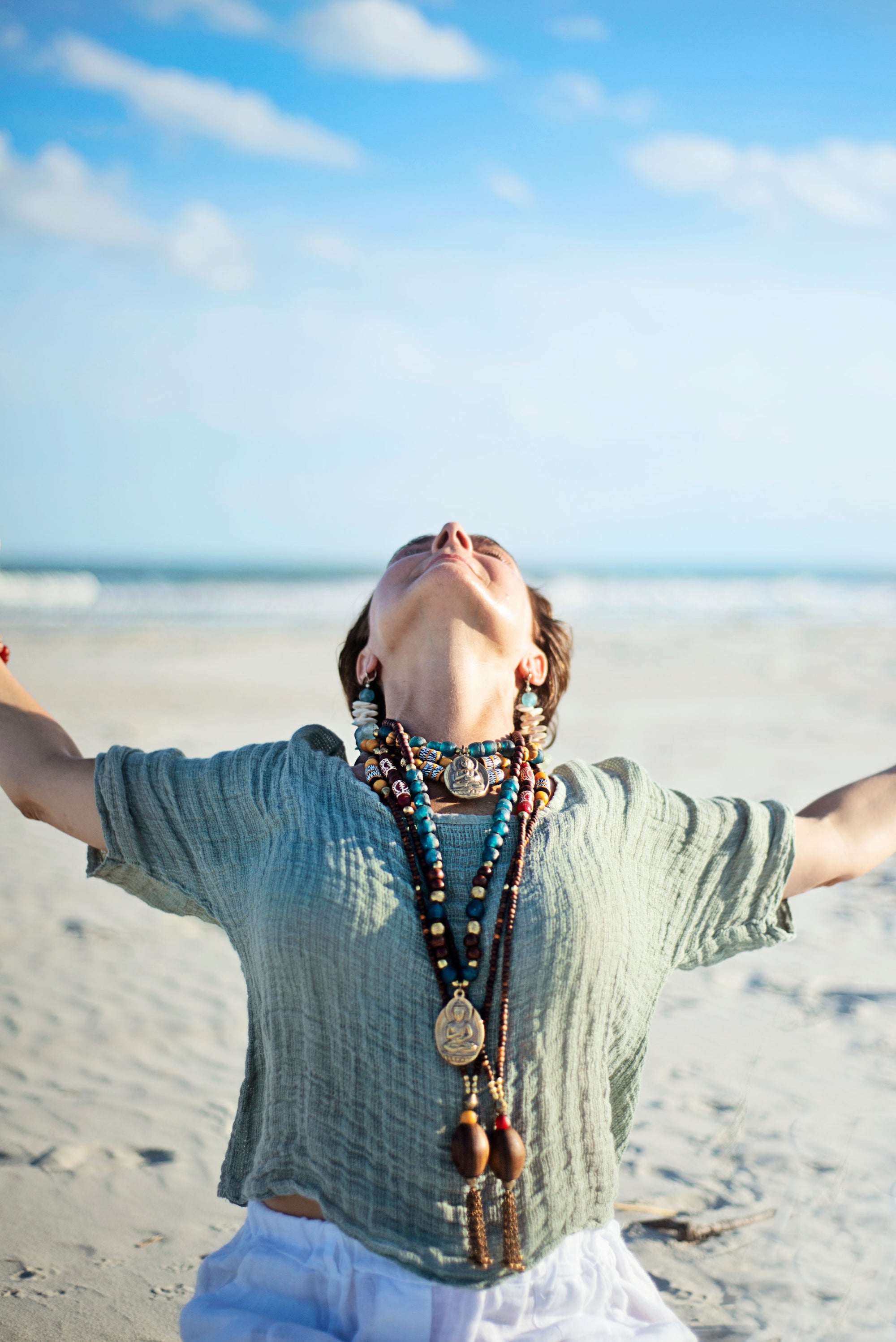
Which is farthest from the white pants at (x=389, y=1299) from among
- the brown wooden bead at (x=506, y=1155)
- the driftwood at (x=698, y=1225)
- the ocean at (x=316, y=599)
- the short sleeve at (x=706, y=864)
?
the ocean at (x=316, y=599)

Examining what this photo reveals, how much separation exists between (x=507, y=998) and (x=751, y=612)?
29574 mm

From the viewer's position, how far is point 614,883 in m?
2.05

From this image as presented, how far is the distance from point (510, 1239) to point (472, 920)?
57 centimetres

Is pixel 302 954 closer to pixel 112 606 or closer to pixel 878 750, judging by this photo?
pixel 878 750

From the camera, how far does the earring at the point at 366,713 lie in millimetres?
2451

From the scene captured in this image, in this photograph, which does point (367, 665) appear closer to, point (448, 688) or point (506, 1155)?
point (448, 688)

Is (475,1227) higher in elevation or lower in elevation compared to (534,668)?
lower

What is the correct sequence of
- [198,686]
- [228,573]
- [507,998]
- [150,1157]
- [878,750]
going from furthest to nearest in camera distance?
[228,573] < [198,686] < [878,750] < [150,1157] < [507,998]

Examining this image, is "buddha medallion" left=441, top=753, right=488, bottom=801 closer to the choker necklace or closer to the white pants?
the choker necklace

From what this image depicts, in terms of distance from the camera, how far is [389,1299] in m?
1.84

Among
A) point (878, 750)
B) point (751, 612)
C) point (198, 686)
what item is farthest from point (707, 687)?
point (751, 612)

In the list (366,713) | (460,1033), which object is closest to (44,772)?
(366,713)

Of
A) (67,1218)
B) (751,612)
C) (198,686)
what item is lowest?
(67,1218)

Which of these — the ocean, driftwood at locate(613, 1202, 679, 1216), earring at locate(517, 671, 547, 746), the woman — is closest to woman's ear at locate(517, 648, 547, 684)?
earring at locate(517, 671, 547, 746)
